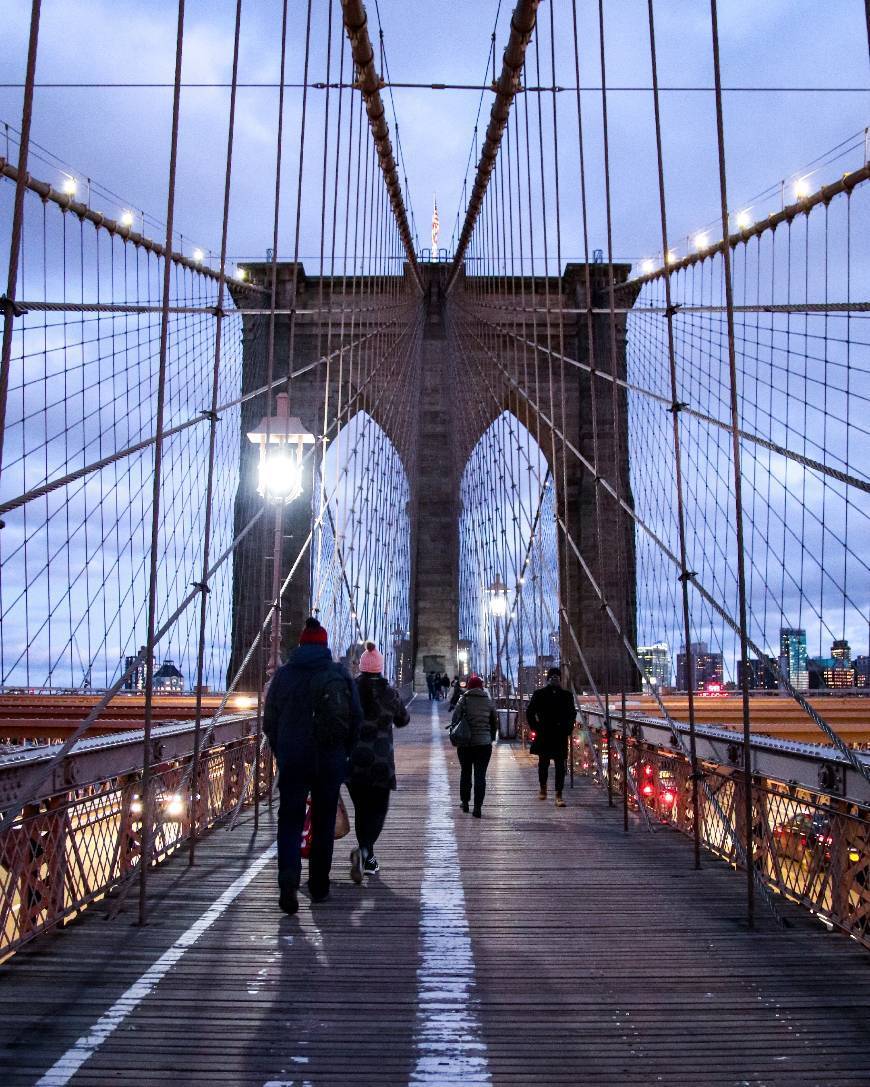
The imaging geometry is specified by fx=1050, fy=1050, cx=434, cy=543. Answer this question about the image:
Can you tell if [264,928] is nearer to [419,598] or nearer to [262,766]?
[262,766]

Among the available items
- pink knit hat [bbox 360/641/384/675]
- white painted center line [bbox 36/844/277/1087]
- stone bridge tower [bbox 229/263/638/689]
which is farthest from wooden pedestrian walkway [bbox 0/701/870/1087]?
stone bridge tower [bbox 229/263/638/689]

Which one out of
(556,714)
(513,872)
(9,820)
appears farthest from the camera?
(556,714)

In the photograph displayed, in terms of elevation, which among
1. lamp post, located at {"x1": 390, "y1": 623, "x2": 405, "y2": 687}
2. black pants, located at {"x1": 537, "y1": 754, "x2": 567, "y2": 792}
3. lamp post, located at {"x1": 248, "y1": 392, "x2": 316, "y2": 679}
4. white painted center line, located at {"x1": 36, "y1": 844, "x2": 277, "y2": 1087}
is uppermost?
lamp post, located at {"x1": 248, "y1": 392, "x2": 316, "y2": 679}

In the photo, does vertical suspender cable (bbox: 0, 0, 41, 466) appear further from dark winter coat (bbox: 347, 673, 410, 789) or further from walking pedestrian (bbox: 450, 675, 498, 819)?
walking pedestrian (bbox: 450, 675, 498, 819)

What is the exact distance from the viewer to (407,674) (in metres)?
24.2

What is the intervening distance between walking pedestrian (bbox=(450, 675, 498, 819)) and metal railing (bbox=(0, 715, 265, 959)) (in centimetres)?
122

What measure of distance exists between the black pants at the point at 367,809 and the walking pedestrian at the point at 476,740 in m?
1.56

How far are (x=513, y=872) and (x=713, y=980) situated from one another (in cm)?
152

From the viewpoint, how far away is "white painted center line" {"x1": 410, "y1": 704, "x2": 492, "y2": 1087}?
1975 millimetres

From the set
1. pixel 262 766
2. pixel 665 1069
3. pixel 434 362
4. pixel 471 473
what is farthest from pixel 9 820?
pixel 434 362

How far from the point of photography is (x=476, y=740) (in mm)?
5609

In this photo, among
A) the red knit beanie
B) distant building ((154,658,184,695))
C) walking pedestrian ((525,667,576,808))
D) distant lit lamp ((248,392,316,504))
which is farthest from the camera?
distant building ((154,658,184,695))

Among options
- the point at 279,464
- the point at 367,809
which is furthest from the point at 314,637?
the point at 279,464

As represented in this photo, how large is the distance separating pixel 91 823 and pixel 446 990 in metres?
1.49
